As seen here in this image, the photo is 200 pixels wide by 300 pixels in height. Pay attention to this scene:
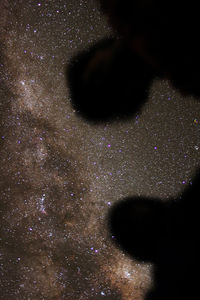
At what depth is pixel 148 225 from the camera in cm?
184

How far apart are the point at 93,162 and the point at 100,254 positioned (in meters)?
0.83

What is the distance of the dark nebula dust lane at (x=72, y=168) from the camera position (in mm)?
1754

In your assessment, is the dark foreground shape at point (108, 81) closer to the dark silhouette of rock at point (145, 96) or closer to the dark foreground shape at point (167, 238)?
the dark silhouette of rock at point (145, 96)

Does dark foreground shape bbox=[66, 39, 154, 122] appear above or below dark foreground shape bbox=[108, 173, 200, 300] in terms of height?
above

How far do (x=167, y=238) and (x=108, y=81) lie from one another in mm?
1487

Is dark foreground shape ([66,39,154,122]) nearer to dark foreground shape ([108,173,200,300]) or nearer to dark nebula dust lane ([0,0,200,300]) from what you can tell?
dark nebula dust lane ([0,0,200,300])

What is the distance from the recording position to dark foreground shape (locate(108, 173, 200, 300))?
1804 millimetres

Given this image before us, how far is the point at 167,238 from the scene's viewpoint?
181 centimetres

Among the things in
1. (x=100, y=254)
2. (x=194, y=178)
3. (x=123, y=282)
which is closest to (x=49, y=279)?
(x=100, y=254)

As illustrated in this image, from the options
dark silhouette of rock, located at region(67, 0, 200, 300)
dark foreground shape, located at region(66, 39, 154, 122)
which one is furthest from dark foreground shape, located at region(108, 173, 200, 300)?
dark foreground shape, located at region(66, 39, 154, 122)

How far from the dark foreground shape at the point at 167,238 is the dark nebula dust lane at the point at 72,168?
0.29ft

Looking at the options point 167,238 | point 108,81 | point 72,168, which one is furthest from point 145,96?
point 167,238

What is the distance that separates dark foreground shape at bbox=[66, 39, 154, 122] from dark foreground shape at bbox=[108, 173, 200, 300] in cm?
84

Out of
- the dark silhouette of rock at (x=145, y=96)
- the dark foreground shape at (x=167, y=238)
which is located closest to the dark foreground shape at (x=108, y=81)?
the dark silhouette of rock at (x=145, y=96)
